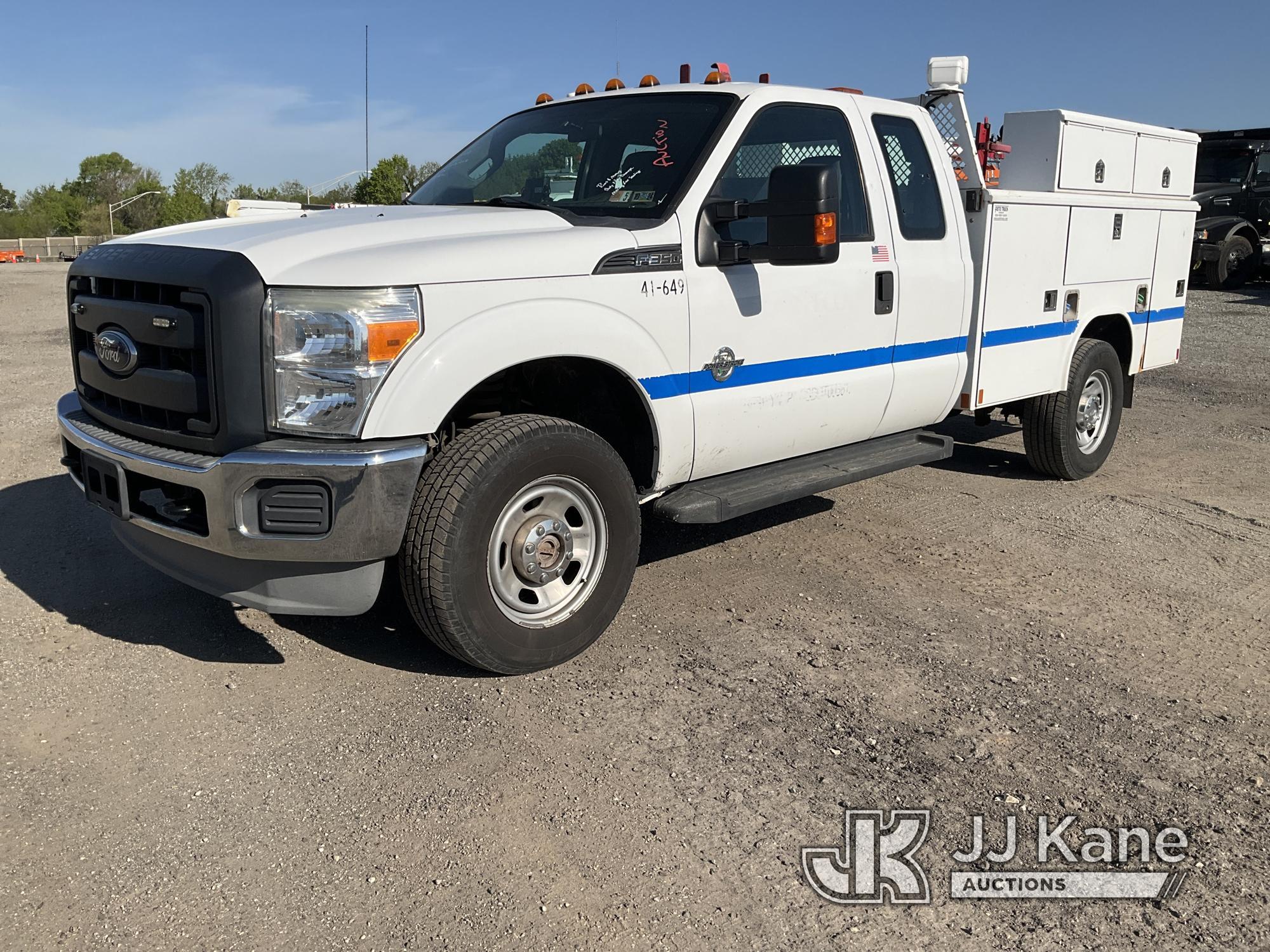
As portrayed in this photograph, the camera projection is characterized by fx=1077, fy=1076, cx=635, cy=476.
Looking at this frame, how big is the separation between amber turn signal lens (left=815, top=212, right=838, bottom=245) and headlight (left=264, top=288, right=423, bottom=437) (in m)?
1.52

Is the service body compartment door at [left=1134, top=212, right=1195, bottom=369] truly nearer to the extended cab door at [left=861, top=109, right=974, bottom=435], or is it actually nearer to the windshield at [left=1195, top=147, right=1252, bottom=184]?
the extended cab door at [left=861, top=109, right=974, bottom=435]

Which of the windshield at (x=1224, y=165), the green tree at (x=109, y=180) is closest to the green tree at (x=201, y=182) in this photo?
the green tree at (x=109, y=180)

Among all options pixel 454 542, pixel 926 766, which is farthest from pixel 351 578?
pixel 926 766

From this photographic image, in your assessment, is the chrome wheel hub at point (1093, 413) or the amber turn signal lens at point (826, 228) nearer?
the amber turn signal lens at point (826, 228)

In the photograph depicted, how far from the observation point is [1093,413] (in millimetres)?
6910

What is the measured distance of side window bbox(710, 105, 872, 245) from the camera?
434cm

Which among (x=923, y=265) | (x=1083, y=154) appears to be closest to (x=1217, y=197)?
(x=1083, y=154)

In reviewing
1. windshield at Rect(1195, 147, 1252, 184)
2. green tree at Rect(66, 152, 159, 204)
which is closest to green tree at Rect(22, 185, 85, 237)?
green tree at Rect(66, 152, 159, 204)

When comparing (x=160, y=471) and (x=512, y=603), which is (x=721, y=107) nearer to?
(x=512, y=603)

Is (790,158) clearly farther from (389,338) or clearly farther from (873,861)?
(873,861)

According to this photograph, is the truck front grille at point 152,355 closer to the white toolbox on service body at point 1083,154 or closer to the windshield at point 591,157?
the windshield at point 591,157

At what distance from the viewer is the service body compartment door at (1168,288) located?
7.01 meters

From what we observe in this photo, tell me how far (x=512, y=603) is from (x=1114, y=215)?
15.4ft

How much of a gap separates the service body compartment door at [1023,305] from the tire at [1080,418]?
0.25m
